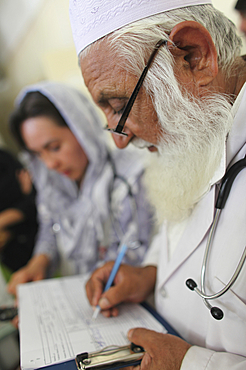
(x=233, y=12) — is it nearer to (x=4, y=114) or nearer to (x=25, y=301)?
(x=25, y=301)

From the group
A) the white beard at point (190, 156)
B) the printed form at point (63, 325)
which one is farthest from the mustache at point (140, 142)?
the printed form at point (63, 325)

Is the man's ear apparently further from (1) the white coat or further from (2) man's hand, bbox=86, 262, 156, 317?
(2) man's hand, bbox=86, 262, 156, 317

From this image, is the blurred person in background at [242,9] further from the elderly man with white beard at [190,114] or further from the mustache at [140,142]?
the mustache at [140,142]

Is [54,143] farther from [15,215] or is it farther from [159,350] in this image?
[159,350]

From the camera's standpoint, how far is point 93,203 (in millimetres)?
1379

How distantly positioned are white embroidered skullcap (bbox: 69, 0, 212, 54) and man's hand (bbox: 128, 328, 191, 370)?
0.76m

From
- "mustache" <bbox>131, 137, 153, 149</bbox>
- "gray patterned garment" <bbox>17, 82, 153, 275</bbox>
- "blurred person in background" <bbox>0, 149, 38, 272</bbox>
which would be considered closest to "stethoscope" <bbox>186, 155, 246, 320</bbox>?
"mustache" <bbox>131, 137, 153, 149</bbox>

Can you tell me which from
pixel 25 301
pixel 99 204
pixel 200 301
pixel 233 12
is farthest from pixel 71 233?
pixel 233 12

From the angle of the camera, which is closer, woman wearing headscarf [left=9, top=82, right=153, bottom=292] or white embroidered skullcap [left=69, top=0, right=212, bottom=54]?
white embroidered skullcap [left=69, top=0, right=212, bottom=54]

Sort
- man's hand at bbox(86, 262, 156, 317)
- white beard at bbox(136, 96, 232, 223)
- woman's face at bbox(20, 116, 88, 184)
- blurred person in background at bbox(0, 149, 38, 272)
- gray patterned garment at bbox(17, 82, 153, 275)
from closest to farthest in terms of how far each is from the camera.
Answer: white beard at bbox(136, 96, 232, 223) → man's hand at bbox(86, 262, 156, 317) → gray patterned garment at bbox(17, 82, 153, 275) → woman's face at bbox(20, 116, 88, 184) → blurred person in background at bbox(0, 149, 38, 272)

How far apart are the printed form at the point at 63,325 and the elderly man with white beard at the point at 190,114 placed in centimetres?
11

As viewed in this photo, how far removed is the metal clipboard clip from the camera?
1.84 feet

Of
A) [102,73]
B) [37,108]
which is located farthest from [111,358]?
[37,108]

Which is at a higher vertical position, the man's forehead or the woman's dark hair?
the man's forehead
